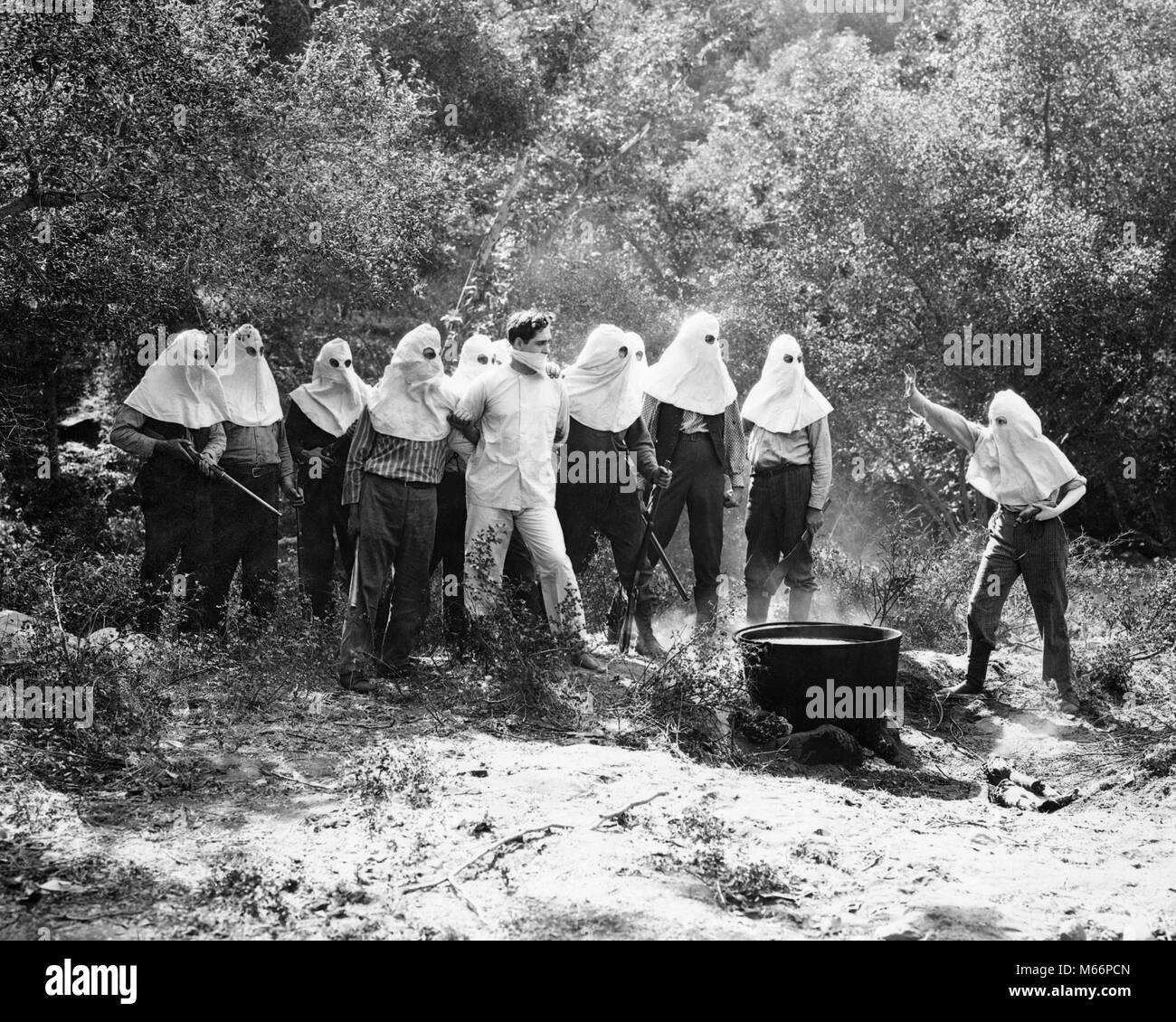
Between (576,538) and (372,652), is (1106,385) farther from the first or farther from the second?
(372,652)

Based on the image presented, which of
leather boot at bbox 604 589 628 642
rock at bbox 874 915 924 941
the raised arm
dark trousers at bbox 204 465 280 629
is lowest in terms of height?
rock at bbox 874 915 924 941

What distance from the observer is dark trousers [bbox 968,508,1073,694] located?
7.04 metres

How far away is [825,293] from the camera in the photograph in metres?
15.8

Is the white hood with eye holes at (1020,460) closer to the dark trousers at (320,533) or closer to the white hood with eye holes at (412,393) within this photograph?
the white hood with eye holes at (412,393)

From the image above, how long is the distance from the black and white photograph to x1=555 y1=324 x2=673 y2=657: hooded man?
28 mm

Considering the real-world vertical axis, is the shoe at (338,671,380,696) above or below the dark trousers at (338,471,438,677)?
below

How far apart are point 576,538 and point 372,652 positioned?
1.53m

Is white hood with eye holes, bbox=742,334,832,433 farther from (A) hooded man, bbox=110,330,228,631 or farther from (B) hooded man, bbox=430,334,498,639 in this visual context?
(A) hooded man, bbox=110,330,228,631

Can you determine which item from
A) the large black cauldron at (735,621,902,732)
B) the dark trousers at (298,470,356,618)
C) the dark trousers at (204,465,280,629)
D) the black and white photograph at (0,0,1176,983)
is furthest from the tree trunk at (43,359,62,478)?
the large black cauldron at (735,621,902,732)

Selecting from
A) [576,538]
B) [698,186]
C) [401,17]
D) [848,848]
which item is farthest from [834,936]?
[698,186]

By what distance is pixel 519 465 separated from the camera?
273 inches

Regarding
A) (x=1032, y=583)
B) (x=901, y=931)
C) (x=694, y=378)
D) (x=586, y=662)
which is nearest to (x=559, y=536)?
(x=586, y=662)

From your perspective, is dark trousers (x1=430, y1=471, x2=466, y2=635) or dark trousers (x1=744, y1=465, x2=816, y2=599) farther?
dark trousers (x1=744, y1=465, x2=816, y2=599)

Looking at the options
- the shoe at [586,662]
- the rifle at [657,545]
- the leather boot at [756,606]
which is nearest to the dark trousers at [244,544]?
the shoe at [586,662]
